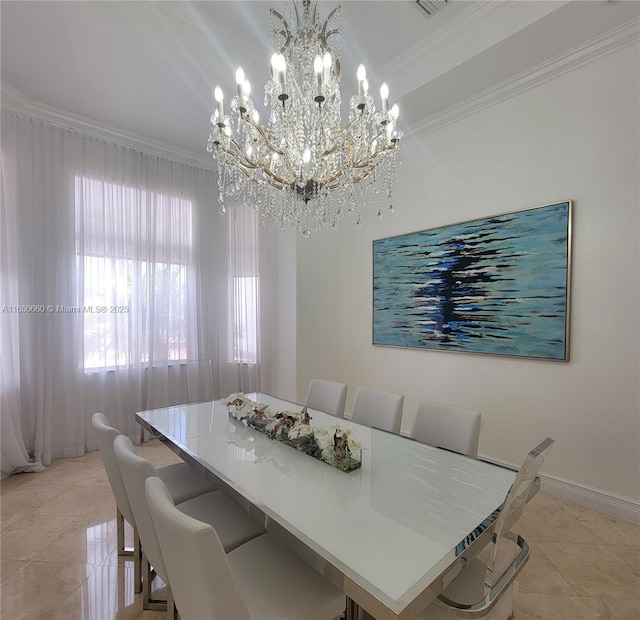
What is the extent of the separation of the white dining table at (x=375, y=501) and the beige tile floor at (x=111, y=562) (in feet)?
2.43

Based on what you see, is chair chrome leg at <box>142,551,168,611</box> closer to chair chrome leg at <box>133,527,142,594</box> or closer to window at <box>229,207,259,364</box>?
chair chrome leg at <box>133,527,142,594</box>

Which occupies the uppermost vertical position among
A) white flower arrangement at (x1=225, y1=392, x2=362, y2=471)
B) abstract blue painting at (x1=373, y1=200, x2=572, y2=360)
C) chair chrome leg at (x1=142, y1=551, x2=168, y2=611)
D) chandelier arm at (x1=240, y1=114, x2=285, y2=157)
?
chandelier arm at (x1=240, y1=114, x2=285, y2=157)

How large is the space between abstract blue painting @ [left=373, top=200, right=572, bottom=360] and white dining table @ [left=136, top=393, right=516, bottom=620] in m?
1.49

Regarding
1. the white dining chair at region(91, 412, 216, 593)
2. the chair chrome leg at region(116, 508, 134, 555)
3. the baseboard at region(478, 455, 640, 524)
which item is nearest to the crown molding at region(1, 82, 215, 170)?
the white dining chair at region(91, 412, 216, 593)

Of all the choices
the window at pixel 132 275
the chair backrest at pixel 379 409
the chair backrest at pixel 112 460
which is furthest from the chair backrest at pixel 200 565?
the window at pixel 132 275

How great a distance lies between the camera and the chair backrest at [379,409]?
7.11 ft

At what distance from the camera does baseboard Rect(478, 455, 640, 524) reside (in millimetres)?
2240

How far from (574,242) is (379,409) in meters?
1.81

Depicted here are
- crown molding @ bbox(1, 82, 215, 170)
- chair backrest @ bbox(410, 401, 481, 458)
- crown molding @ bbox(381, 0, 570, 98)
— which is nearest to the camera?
chair backrest @ bbox(410, 401, 481, 458)

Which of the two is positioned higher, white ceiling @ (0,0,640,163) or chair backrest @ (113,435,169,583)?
white ceiling @ (0,0,640,163)

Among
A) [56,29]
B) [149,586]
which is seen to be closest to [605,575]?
[149,586]

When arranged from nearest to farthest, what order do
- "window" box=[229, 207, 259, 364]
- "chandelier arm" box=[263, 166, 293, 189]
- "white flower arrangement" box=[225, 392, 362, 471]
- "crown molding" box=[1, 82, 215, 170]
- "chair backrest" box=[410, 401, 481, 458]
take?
"white flower arrangement" box=[225, 392, 362, 471]
"chair backrest" box=[410, 401, 481, 458]
"chandelier arm" box=[263, 166, 293, 189]
"crown molding" box=[1, 82, 215, 170]
"window" box=[229, 207, 259, 364]

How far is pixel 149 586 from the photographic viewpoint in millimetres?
1615

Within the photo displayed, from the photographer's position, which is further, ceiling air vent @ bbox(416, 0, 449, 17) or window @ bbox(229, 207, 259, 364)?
window @ bbox(229, 207, 259, 364)
